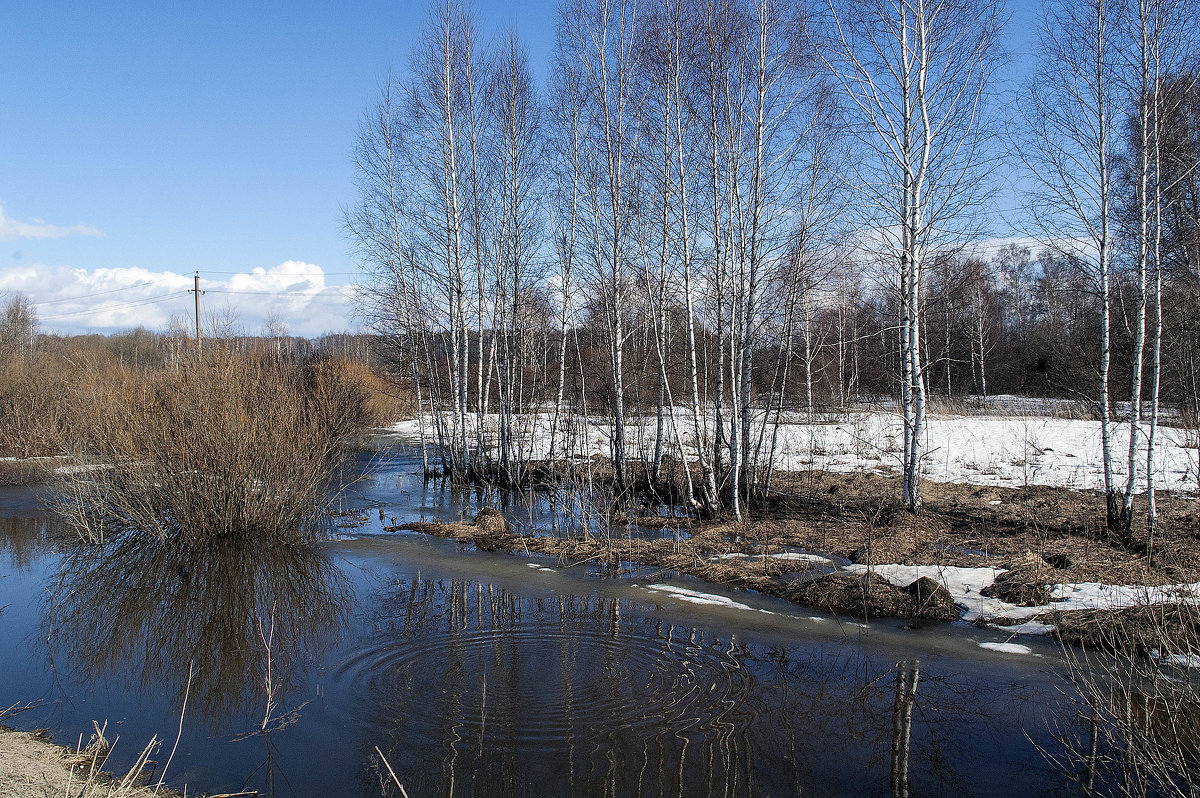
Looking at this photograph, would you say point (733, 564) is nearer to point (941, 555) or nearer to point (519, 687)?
point (941, 555)

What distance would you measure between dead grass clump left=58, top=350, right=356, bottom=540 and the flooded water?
148 cm

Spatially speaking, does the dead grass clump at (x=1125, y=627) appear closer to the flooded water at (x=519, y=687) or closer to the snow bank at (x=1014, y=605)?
the snow bank at (x=1014, y=605)

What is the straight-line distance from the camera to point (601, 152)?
14.3 metres

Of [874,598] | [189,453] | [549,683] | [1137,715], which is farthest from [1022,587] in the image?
[189,453]

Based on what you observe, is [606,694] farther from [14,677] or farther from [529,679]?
[14,677]

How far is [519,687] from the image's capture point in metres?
5.57

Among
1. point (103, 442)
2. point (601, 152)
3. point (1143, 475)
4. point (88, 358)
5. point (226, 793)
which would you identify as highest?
point (601, 152)

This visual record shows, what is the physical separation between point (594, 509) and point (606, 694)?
6252 millimetres

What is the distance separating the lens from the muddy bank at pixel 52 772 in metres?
3.76

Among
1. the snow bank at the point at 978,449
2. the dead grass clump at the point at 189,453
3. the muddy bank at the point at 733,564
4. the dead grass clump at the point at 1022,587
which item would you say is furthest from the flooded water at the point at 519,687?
the snow bank at the point at 978,449

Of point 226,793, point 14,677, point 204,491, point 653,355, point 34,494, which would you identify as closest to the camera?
point 226,793

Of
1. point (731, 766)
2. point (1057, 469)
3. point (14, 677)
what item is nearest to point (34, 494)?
point (14, 677)

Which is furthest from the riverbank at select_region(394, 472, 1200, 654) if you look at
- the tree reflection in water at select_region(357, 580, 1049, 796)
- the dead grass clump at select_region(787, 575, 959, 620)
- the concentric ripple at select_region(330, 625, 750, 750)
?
the concentric ripple at select_region(330, 625, 750, 750)

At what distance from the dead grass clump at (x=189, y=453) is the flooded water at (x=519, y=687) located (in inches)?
58.3
